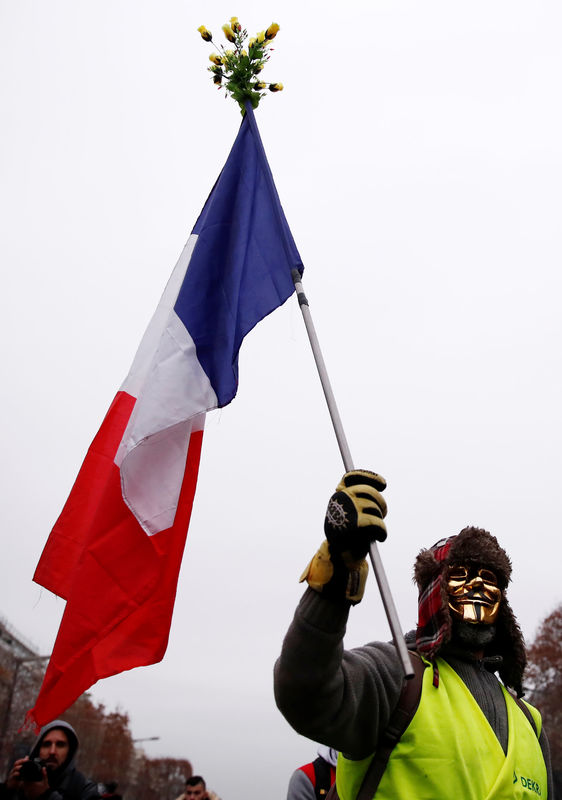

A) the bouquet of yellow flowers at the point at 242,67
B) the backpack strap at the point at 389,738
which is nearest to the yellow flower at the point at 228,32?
the bouquet of yellow flowers at the point at 242,67

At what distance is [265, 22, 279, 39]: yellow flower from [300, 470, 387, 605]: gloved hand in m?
3.07

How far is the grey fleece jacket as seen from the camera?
7.79ft

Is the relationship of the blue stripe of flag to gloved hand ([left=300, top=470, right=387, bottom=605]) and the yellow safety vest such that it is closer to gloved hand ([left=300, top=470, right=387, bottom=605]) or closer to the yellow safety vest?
gloved hand ([left=300, top=470, right=387, bottom=605])

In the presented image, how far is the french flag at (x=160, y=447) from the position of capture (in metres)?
3.80

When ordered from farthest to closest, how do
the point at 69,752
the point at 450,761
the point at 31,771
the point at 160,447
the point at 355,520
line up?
the point at 69,752
the point at 31,771
the point at 160,447
the point at 450,761
the point at 355,520

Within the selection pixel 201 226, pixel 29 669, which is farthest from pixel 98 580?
pixel 29 669

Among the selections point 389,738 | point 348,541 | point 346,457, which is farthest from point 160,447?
point 389,738

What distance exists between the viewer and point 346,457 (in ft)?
9.82

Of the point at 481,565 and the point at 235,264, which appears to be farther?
the point at 235,264

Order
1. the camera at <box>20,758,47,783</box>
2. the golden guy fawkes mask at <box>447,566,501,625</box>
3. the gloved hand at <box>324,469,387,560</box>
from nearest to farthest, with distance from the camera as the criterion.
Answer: the gloved hand at <box>324,469,387,560</box>, the golden guy fawkes mask at <box>447,566,501,625</box>, the camera at <box>20,758,47,783</box>

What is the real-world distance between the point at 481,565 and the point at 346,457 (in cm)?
80

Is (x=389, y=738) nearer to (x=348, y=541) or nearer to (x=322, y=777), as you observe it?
(x=348, y=541)

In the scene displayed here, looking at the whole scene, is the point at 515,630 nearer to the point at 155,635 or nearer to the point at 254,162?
the point at 155,635

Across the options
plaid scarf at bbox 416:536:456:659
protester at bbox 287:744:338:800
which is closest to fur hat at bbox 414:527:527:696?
plaid scarf at bbox 416:536:456:659
